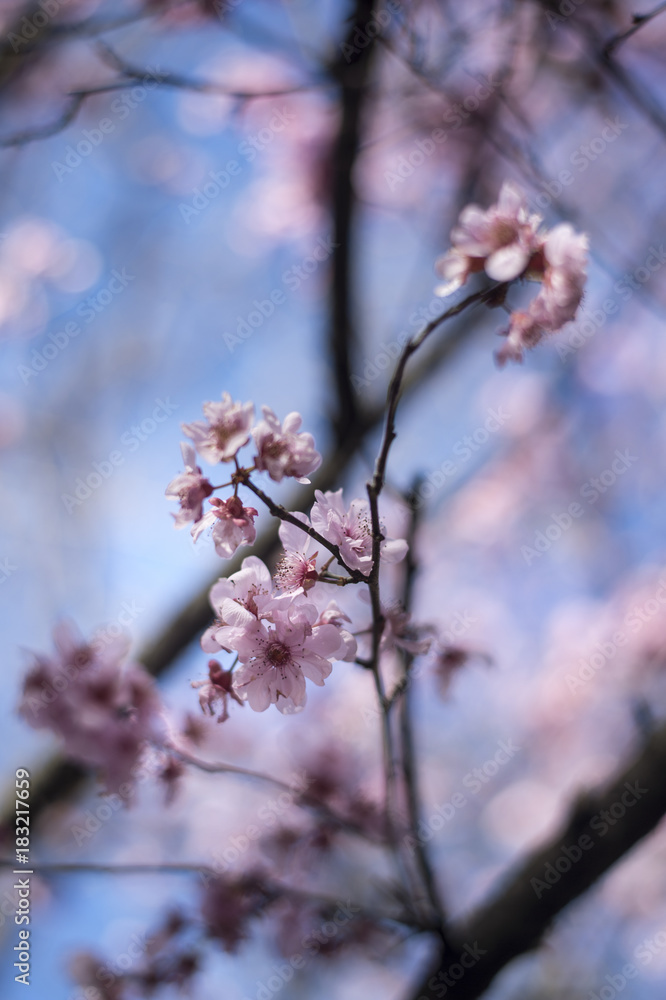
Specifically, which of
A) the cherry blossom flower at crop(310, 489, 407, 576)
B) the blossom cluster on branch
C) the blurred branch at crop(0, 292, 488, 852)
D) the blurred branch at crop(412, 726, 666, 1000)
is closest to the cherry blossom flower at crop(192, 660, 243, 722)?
the blossom cluster on branch

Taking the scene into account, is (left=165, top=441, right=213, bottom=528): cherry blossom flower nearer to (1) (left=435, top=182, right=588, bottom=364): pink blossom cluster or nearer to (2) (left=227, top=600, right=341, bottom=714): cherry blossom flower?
(2) (left=227, top=600, right=341, bottom=714): cherry blossom flower

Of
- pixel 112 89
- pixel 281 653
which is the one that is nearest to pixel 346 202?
pixel 112 89

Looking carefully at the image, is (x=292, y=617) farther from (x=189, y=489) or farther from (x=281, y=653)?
(x=189, y=489)

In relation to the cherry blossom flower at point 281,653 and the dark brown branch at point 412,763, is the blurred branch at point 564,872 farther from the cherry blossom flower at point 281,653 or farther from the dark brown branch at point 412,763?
the cherry blossom flower at point 281,653

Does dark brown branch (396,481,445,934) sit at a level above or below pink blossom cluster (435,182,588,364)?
below

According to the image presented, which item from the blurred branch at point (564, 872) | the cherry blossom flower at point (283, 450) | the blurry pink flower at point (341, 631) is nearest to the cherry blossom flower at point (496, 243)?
the cherry blossom flower at point (283, 450)

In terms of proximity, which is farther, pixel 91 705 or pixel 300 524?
pixel 91 705
